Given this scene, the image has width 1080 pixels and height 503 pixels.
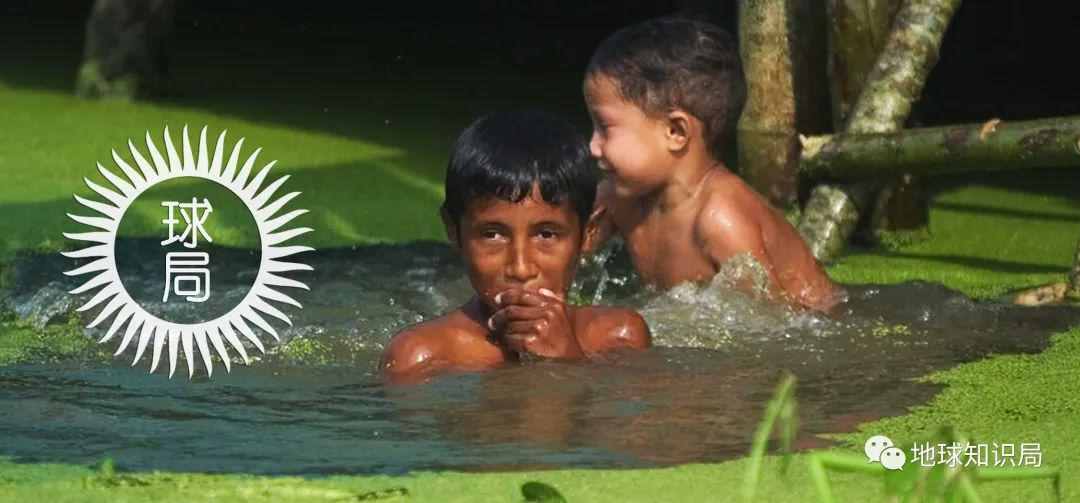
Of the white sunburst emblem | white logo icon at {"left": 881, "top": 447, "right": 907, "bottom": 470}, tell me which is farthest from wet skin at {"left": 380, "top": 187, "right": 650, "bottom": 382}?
white logo icon at {"left": 881, "top": 447, "right": 907, "bottom": 470}

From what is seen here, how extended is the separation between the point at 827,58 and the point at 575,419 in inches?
106

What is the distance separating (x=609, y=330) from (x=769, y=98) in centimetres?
191

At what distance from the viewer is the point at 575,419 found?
12.7ft

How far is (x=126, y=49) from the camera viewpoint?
9406 millimetres

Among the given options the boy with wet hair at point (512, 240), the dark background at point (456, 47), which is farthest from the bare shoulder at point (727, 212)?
the dark background at point (456, 47)

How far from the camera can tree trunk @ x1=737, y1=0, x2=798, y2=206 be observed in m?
6.19

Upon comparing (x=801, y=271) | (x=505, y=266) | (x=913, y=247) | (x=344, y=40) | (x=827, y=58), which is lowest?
(x=505, y=266)

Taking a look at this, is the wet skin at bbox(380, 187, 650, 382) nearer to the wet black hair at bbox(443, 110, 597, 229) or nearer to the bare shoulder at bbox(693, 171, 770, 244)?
the wet black hair at bbox(443, 110, 597, 229)

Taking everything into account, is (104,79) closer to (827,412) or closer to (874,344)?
(874,344)

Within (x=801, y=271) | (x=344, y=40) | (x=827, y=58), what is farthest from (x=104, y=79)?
(x=801, y=271)

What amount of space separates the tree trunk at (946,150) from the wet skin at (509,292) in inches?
68.4

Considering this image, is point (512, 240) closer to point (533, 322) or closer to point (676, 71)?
point (533, 322)

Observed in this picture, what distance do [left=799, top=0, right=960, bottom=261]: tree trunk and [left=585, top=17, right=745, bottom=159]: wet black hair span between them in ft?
1.74

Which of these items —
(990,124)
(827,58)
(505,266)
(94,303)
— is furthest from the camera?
(827,58)
